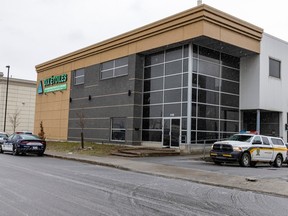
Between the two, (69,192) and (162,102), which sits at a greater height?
(162,102)

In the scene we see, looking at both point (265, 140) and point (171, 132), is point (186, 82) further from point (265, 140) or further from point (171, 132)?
point (265, 140)

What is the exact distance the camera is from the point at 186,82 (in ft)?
78.0

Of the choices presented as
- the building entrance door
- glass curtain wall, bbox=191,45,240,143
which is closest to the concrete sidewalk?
the building entrance door

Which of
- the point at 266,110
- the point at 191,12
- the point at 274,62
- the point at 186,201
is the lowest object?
the point at 186,201

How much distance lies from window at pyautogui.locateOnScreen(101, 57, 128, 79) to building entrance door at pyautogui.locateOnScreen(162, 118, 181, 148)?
6181mm

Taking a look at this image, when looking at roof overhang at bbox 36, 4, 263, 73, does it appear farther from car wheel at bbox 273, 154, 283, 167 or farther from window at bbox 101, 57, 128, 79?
car wheel at bbox 273, 154, 283, 167

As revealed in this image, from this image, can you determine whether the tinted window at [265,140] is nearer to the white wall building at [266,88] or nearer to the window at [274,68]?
the white wall building at [266,88]

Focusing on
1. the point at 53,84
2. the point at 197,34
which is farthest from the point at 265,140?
the point at 53,84

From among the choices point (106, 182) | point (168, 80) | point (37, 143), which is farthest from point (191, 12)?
point (106, 182)

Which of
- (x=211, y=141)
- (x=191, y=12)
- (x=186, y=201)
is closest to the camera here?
(x=186, y=201)

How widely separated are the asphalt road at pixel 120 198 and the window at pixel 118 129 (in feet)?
53.7

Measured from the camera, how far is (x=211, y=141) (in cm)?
2484

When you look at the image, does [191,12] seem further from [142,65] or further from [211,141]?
[211,141]

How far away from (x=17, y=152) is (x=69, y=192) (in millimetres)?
13801
